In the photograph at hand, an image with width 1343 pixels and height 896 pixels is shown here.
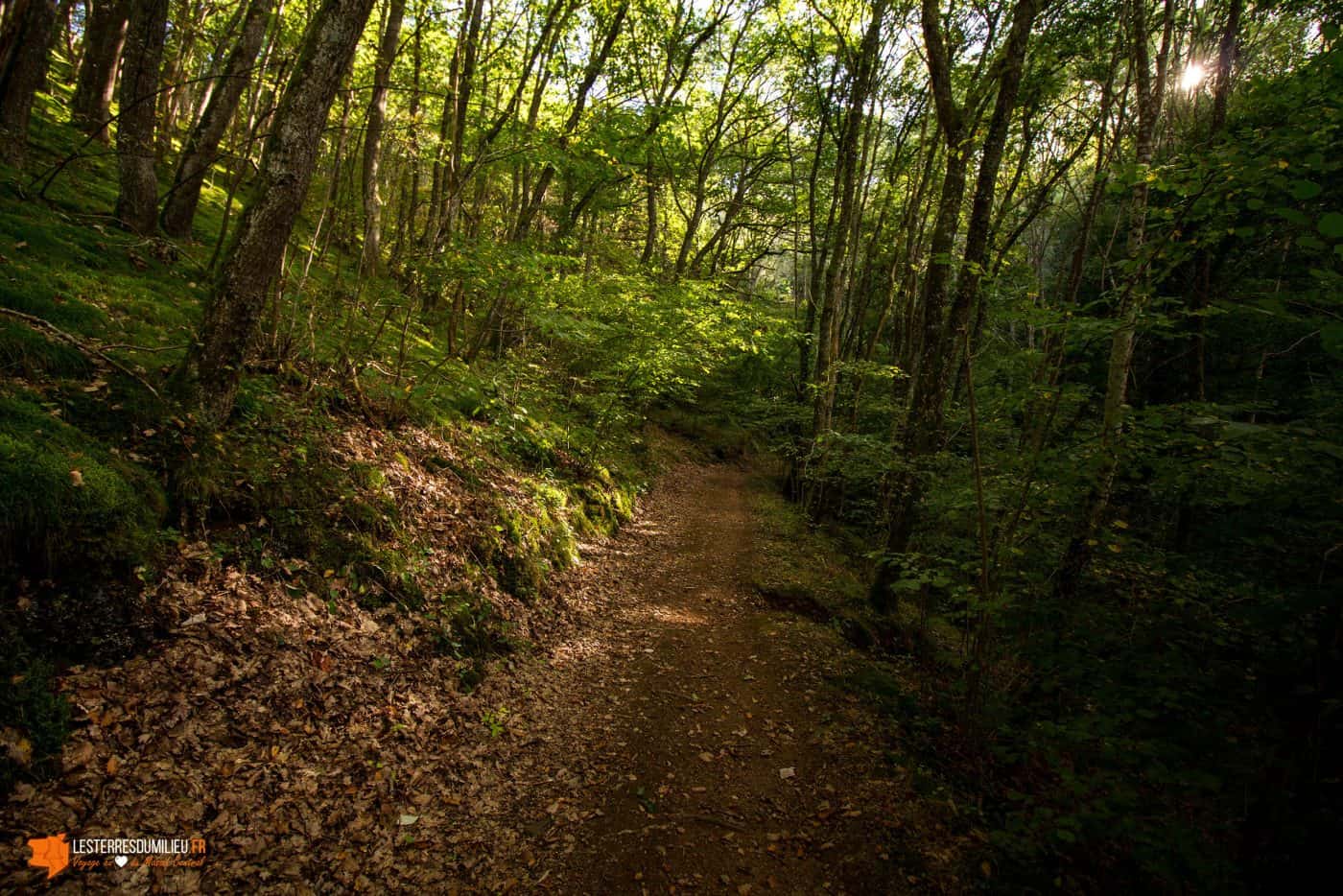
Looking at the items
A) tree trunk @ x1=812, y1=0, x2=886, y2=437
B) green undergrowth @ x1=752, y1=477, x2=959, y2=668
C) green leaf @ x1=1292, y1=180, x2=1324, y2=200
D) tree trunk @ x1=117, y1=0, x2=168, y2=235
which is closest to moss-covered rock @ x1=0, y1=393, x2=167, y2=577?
tree trunk @ x1=117, y1=0, x2=168, y2=235

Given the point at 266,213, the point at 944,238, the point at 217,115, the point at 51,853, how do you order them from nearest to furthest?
the point at 51,853
the point at 266,213
the point at 944,238
the point at 217,115

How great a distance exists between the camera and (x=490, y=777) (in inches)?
159

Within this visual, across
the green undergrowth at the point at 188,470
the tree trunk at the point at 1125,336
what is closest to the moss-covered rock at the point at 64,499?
the green undergrowth at the point at 188,470

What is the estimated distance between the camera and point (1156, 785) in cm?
296

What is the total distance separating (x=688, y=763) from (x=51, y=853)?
3818mm

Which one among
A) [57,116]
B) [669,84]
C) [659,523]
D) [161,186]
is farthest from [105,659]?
[669,84]

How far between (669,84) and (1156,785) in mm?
19883

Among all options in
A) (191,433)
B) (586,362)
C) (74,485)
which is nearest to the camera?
(74,485)

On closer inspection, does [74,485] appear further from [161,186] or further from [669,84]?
[669,84]

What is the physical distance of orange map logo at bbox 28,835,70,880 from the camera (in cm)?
221

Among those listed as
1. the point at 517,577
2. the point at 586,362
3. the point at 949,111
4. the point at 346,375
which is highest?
the point at 949,111

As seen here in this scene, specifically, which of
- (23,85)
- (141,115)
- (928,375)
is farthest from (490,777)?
(23,85)

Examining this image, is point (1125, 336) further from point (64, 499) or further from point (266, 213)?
point (64, 499)

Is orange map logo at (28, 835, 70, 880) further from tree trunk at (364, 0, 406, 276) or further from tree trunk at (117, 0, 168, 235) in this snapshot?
tree trunk at (364, 0, 406, 276)
